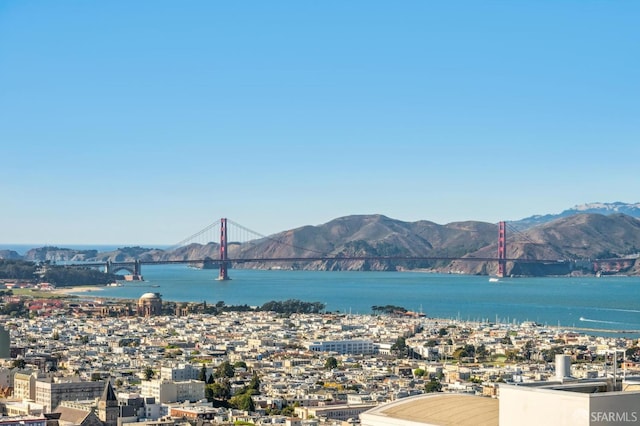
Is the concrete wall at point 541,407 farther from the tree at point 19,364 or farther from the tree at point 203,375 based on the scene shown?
the tree at point 19,364

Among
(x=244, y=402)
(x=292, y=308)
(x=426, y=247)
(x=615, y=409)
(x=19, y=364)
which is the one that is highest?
(x=426, y=247)

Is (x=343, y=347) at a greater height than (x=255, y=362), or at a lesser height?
greater

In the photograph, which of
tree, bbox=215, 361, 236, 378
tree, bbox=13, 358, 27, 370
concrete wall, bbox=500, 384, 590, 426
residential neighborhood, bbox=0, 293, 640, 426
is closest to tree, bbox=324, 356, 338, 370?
residential neighborhood, bbox=0, 293, 640, 426

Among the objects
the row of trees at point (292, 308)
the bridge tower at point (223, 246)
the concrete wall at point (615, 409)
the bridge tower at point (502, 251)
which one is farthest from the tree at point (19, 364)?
the bridge tower at point (502, 251)

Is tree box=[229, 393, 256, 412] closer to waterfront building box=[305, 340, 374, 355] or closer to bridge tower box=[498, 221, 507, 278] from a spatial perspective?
waterfront building box=[305, 340, 374, 355]

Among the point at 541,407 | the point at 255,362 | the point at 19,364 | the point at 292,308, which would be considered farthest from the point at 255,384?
the point at 292,308

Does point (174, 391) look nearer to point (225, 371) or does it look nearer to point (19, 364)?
point (225, 371)
